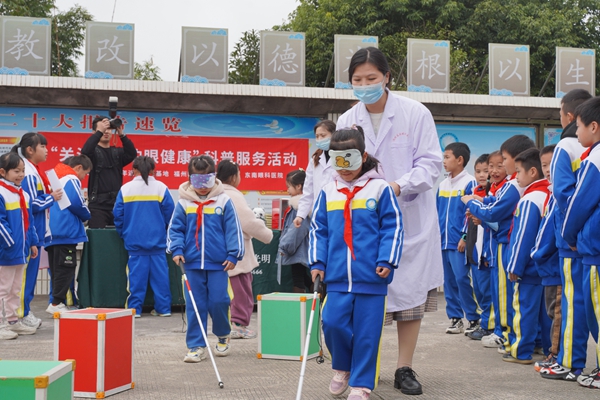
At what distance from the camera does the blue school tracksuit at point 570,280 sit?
4.66 meters

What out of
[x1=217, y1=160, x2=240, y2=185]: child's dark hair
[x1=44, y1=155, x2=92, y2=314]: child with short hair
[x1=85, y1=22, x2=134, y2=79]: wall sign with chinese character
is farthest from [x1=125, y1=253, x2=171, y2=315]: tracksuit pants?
[x1=85, y1=22, x2=134, y2=79]: wall sign with chinese character

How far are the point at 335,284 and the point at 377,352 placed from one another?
1.44ft

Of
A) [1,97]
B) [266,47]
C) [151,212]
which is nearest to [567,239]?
[151,212]

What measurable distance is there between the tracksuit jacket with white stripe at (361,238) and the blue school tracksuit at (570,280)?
1.34 metres

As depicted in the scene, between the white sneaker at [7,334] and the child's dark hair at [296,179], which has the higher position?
the child's dark hair at [296,179]

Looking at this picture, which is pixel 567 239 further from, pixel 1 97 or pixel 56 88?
pixel 1 97

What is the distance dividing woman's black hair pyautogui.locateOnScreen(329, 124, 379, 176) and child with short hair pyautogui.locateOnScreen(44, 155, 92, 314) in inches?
194

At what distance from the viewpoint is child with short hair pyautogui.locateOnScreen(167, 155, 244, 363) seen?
568 cm

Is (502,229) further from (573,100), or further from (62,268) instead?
(62,268)

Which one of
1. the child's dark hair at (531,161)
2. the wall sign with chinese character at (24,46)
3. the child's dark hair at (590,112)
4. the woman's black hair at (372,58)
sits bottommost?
the child's dark hair at (531,161)

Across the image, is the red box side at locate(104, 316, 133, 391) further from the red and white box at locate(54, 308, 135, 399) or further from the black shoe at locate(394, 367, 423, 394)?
the black shoe at locate(394, 367, 423, 394)

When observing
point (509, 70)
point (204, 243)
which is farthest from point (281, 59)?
point (204, 243)

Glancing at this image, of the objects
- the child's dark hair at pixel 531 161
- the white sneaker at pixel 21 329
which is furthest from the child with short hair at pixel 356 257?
the white sneaker at pixel 21 329

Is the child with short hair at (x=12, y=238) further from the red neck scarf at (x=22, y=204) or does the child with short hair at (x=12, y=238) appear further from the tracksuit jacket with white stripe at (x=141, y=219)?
the tracksuit jacket with white stripe at (x=141, y=219)
